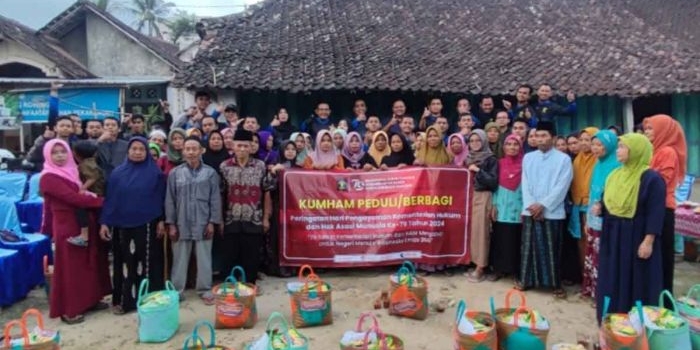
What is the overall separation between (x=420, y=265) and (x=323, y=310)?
1.68 meters

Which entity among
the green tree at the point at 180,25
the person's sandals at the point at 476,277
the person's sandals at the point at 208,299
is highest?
the green tree at the point at 180,25

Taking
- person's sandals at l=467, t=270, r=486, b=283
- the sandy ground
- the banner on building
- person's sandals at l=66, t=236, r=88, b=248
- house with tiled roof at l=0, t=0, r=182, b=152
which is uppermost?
house with tiled roof at l=0, t=0, r=182, b=152

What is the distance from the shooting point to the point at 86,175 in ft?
14.4

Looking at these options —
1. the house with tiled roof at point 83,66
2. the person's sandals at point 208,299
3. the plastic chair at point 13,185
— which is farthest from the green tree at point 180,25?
the person's sandals at point 208,299

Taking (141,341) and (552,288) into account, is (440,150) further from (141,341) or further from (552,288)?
(141,341)

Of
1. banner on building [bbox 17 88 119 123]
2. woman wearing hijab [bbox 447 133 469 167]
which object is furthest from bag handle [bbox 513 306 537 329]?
banner on building [bbox 17 88 119 123]

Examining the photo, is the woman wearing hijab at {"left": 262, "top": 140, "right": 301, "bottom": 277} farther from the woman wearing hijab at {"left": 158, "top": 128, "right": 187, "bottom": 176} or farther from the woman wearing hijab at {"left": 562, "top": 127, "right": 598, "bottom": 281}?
the woman wearing hijab at {"left": 562, "top": 127, "right": 598, "bottom": 281}

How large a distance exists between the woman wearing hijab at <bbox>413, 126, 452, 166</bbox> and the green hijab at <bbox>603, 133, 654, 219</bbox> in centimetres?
194

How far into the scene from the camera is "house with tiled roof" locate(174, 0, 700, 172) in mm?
9820

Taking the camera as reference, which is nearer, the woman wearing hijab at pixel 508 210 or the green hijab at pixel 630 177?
the green hijab at pixel 630 177

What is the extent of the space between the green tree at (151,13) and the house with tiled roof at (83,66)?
1605cm

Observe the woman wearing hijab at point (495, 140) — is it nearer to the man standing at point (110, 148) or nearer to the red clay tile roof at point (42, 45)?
the man standing at point (110, 148)

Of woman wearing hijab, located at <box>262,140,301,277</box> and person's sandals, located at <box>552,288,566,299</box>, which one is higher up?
woman wearing hijab, located at <box>262,140,301,277</box>

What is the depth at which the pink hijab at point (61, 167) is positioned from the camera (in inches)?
161
